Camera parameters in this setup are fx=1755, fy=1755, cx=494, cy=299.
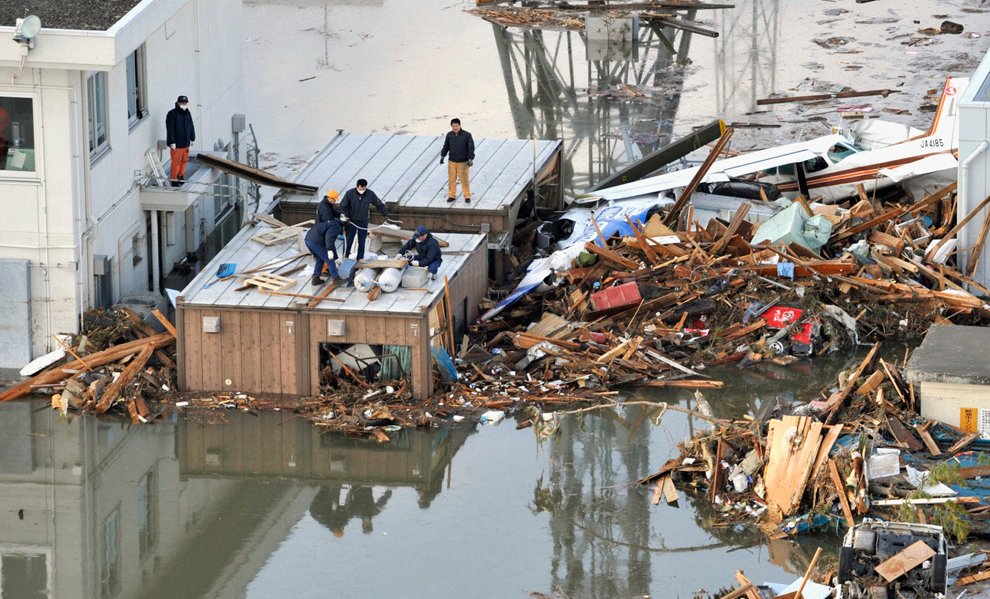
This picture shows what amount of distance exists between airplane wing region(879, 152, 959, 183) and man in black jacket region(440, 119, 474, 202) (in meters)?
7.86

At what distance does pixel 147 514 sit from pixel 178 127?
8.54 metres

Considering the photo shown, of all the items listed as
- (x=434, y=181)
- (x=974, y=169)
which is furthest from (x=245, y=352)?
(x=974, y=169)

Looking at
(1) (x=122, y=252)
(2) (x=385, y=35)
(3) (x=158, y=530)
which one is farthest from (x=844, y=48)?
(3) (x=158, y=530)

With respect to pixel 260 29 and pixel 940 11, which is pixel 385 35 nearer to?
pixel 260 29

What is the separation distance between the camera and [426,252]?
1080 inches

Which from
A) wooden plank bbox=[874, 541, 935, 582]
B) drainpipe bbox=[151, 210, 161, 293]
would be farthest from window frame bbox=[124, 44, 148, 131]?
wooden plank bbox=[874, 541, 935, 582]

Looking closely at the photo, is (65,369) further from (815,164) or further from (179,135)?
(815,164)

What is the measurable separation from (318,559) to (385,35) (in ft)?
95.3

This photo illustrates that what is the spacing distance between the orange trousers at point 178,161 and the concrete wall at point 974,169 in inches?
518

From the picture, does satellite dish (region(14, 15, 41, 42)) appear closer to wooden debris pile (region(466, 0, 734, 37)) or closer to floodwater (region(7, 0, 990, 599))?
floodwater (region(7, 0, 990, 599))

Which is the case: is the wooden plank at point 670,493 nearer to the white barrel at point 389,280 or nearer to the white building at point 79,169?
→ the white barrel at point 389,280

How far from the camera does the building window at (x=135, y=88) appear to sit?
29562mm

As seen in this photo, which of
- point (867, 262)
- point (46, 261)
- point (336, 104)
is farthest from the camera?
point (336, 104)

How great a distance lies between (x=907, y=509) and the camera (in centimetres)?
2172
